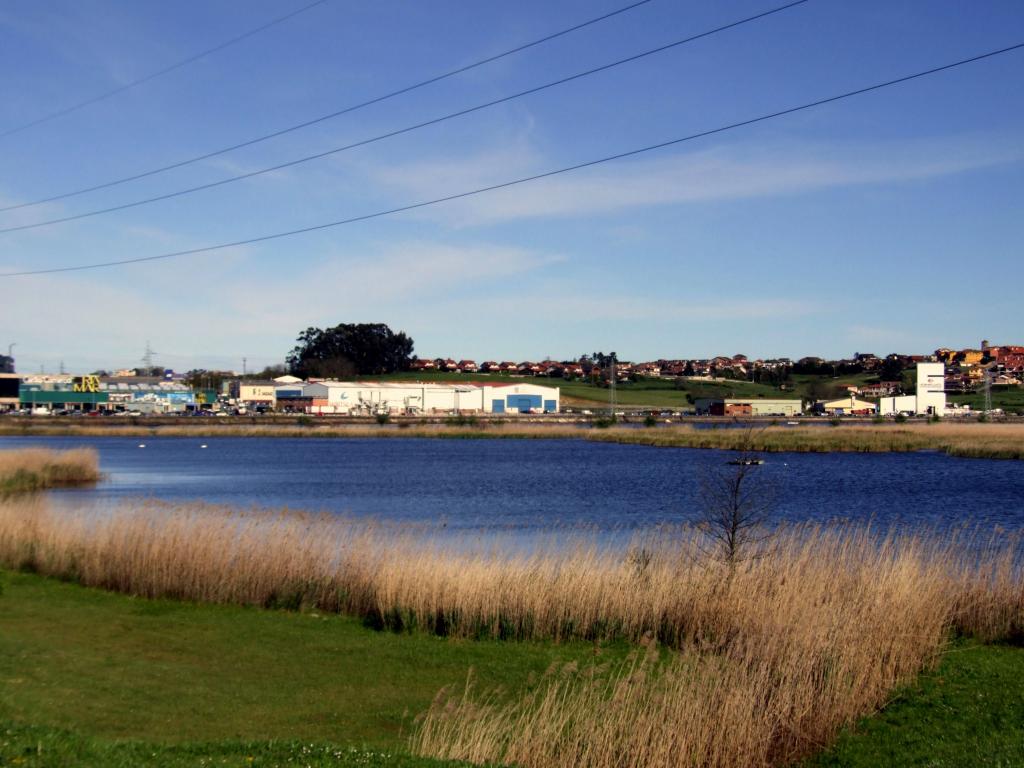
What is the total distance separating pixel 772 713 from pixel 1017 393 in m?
187

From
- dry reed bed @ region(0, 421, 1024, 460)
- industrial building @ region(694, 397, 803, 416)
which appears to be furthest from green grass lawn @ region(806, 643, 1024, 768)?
industrial building @ region(694, 397, 803, 416)

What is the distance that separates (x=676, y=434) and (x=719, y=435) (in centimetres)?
587

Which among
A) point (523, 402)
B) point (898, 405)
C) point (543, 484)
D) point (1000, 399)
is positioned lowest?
point (543, 484)

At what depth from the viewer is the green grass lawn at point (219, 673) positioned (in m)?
10.2

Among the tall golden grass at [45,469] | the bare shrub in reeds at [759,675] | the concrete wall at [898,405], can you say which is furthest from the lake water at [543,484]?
the concrete wall at [898,405]

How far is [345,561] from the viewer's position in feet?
57.1

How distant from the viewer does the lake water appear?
1330 inches

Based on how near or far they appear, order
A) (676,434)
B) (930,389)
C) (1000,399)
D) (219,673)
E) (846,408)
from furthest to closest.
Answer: (1000,399) → (846,408) → (930,389) → (676,434) → (219,673)

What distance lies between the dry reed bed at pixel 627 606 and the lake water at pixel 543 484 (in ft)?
13.7

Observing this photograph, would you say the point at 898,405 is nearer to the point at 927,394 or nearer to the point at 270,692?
the point at 927,394

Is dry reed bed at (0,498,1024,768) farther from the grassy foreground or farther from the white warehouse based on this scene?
the white warehouse

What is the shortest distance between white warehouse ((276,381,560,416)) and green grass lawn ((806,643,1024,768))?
428 ft

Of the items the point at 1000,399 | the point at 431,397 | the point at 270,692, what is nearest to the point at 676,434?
the point at 431,397

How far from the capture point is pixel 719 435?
8750 centimetres
